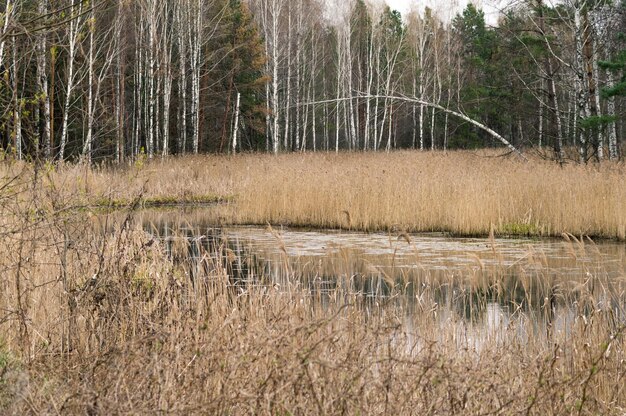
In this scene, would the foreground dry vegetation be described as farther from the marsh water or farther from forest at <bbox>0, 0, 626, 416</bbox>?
the marsh water

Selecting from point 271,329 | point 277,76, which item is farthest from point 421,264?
point 277,76

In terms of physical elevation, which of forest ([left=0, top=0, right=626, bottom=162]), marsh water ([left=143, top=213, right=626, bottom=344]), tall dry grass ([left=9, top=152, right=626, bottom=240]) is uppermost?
forest ([left=0, top=0, right=626, bottom=162])

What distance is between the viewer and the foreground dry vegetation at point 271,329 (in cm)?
253

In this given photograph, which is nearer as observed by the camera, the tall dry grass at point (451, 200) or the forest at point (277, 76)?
the tall dry grass at point (451, 200)

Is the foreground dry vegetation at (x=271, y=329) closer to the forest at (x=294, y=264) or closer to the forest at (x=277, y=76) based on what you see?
the forest at (x=294, y=264)

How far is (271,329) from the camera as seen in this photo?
9.63 ft

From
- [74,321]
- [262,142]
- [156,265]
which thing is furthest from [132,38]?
[74,321]

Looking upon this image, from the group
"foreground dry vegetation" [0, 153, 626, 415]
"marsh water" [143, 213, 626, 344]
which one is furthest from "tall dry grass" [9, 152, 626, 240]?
"marsh water" [143, 213, 626, 344]

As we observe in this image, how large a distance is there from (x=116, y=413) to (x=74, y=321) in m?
1.85

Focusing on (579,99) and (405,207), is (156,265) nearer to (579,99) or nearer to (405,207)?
(405,207)

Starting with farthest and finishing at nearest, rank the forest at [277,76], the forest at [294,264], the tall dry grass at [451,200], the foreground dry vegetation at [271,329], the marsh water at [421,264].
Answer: the forest at [277,76]
the tall dry grass at [451,200]
the marsh water at [421,264]
the forest at [294,264]
the foreground dry vegetation at [271,329]

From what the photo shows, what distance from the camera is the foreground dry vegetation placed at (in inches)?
99.4

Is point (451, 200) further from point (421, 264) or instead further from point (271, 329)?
point (271, 329)

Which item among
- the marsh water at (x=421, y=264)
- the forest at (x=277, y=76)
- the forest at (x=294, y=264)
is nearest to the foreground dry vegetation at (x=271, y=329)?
the forest at (x=294, y=264)
